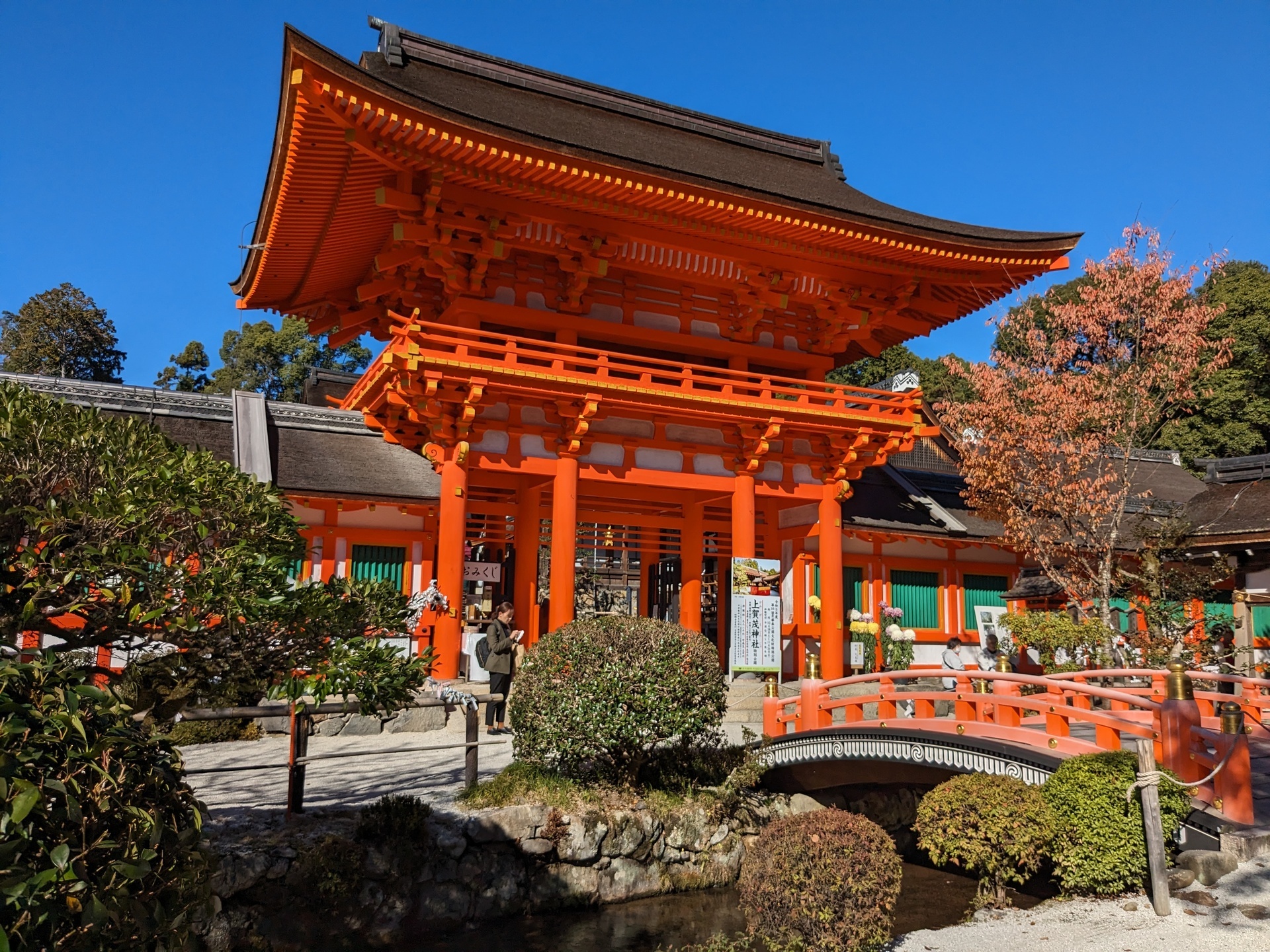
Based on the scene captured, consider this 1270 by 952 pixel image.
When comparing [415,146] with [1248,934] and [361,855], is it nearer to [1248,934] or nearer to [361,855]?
[361,855]

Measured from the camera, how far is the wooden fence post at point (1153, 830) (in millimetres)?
7461

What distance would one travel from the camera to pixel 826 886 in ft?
24.5

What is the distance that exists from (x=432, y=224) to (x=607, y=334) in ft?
12.2

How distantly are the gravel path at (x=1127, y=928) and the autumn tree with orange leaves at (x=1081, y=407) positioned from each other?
345 inches

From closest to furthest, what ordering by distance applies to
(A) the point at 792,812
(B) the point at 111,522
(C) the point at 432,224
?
(B) the point at 111,522
(A) the point at 792,812
(C) the point at 432,224

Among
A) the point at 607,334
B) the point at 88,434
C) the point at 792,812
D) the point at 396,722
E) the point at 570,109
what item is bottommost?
the point at 792,812

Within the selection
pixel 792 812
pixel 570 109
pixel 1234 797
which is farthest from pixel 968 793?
pixel 570 109

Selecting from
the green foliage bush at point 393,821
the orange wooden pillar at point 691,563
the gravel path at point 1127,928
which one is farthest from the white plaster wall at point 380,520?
the gravel path at point 1127,928

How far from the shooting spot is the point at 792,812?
11641 millimetres

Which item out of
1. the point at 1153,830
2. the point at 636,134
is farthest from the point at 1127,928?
the point at 636,134

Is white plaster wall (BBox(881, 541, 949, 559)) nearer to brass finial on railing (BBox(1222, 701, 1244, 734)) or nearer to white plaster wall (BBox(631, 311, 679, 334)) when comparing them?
white plaster wall (BBox(631, 311, 679, 334))

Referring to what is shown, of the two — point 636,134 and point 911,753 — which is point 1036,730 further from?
point 636,134

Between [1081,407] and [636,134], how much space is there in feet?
32.8

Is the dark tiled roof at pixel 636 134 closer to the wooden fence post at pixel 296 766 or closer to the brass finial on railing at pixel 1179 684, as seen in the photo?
the wooden fence post at pixel 296 766
